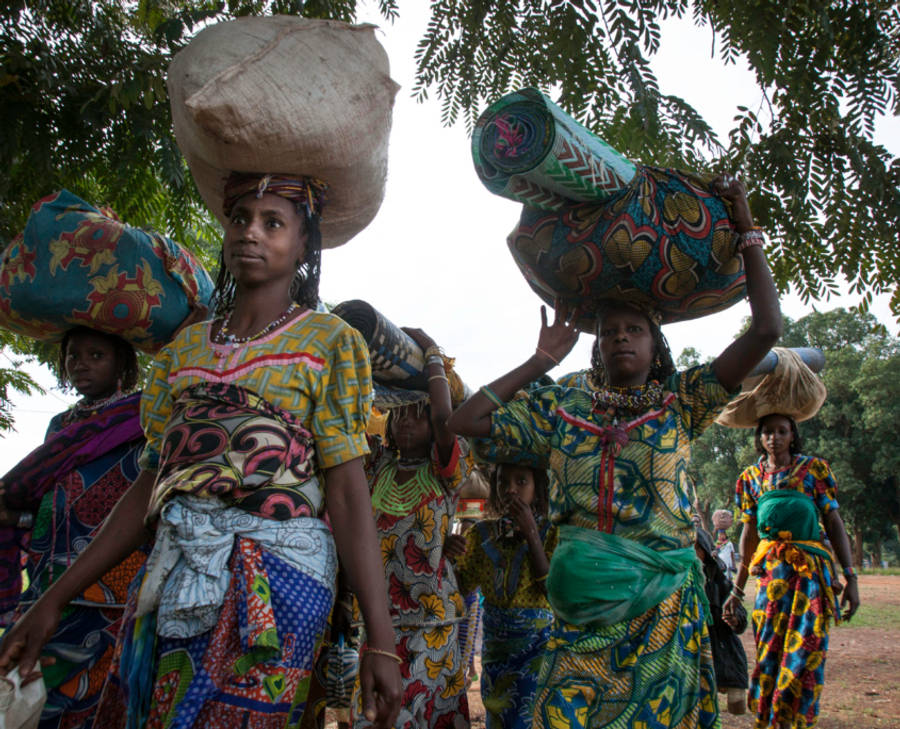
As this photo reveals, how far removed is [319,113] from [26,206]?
245 cm

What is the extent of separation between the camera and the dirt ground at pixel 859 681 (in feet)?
20.5

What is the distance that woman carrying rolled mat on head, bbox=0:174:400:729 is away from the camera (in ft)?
5.80

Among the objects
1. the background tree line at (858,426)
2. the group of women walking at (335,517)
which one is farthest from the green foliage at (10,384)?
the background tree line at (858,426)

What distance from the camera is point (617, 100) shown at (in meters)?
3.12

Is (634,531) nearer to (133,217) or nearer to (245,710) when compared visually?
(245,710)

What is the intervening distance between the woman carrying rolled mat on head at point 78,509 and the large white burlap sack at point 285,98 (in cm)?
119

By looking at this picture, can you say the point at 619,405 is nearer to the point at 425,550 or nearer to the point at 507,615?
the point at 425,550

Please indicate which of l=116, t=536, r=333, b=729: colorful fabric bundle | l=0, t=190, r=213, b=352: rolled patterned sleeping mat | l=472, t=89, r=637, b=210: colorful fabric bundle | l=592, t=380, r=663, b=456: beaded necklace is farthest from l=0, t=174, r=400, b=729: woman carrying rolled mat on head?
l=592, t=380, r=663, b=456: beaded necklace

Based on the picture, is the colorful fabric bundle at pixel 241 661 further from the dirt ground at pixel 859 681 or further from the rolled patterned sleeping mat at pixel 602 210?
the dirt ground at pixel 859 681

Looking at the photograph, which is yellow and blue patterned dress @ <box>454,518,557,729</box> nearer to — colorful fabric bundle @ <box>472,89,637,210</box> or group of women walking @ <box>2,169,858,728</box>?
group of women walking @ <box>2,169,858,728</box>

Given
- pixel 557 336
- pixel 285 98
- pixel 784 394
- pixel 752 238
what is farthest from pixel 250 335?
pixel 784 394

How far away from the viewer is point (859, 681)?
7.93m

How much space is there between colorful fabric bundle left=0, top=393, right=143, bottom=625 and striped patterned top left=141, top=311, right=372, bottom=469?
96 centimetres

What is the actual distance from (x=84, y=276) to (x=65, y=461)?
0.72 m
